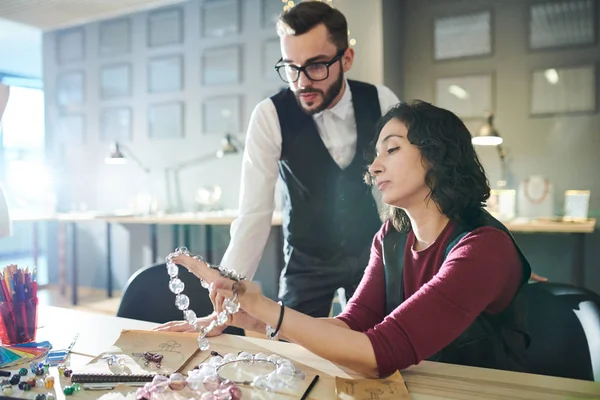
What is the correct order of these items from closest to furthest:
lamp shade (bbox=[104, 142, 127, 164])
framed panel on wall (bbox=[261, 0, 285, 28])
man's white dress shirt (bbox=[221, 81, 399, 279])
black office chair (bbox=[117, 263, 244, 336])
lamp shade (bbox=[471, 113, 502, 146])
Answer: black office chair (bbox=[117, 263, 244, 336]), man's white dress shirt (bbox=[221, 81, 399, 279]), lamp shade (bbox=[471, 113, 502, 146]), framed panel on wall (bbox=[261, 0, 285, 28]), lamp shade (bbox=[104, 142, 127, 164])

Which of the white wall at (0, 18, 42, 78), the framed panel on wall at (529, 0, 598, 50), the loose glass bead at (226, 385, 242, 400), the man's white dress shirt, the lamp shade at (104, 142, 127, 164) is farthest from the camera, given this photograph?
the lamp shade at (104, 142, 127, 164)

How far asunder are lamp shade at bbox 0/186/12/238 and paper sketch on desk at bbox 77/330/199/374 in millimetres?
302

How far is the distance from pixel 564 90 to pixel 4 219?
308 centimetres

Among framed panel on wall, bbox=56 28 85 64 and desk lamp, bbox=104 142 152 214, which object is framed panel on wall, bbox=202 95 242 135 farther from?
framed panel on wall, bbox=56 28 85 64

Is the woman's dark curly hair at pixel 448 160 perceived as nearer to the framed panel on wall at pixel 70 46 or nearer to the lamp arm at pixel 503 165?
the lamp arm at pixel 503 165

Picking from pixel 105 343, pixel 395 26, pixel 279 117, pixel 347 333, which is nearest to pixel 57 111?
pixel 395 26

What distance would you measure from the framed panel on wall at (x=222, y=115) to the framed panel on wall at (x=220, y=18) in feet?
1.74

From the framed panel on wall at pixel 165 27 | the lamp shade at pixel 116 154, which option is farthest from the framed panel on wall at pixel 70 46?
the lamp shade at pixel 116 154

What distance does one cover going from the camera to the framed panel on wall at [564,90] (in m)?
2.95

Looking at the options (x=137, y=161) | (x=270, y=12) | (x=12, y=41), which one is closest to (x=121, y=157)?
(x=137, y=161)

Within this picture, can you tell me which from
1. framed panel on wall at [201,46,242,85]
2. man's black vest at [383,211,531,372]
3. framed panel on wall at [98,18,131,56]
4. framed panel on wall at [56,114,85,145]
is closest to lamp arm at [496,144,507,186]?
framed panel on wall at [201,46,242,85]

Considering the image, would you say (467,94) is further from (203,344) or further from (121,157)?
(203,344)

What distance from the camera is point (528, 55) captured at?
312cm

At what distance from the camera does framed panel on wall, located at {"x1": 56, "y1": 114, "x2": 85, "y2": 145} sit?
466 cm
